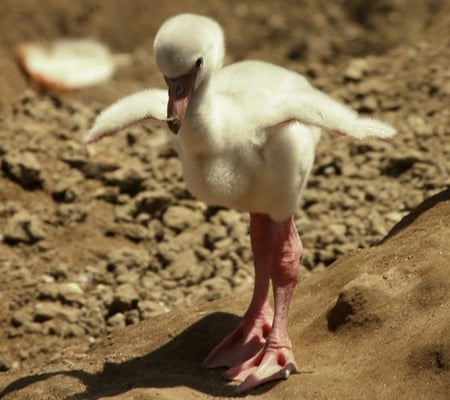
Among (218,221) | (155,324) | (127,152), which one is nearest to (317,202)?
(218,221)

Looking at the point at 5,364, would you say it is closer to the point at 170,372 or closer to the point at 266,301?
the point at 170,372

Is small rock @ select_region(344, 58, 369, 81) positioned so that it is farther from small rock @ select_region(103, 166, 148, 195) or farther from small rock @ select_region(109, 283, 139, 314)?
small rock @ select_region(109, 283, 139, 314)

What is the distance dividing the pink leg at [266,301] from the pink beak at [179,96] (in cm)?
84

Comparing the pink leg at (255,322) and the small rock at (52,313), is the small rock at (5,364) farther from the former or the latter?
the pink leg at (255,322)

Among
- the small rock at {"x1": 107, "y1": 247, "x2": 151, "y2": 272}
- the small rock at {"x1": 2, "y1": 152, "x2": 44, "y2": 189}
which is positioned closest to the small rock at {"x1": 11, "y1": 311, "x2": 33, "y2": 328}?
the small rock at {"x1": 107, "y1": 247, "x2": 151, "y2": 272}

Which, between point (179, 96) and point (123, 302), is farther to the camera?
point (123, 302)

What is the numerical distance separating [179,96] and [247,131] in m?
0.33

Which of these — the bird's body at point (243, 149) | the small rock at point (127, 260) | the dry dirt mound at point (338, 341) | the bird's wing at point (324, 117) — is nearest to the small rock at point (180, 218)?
the small rock at point (127, 260)

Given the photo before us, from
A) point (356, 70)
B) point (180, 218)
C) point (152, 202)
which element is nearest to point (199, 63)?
point (180, 218)

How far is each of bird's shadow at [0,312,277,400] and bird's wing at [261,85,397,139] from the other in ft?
3.61

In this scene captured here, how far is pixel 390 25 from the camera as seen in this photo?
1145 centimetres

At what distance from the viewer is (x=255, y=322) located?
5.58m

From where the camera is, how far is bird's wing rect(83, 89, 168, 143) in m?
5.26

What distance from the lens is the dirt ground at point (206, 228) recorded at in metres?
5.15
